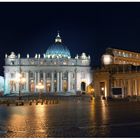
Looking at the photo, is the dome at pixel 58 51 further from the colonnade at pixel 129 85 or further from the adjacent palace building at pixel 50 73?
the colonnade at pixel 129 85

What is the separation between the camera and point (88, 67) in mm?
162125

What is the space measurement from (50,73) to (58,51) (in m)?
13.5

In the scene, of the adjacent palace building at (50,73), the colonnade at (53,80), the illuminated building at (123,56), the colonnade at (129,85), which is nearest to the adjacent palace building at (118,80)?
the colonnade at (129,85)

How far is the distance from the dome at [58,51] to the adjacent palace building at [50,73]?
10.8ft

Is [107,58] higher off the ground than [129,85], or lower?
higher

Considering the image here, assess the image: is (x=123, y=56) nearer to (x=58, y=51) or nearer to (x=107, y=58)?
(x=107, y=58)

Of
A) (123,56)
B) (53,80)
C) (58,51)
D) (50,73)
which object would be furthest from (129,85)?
(58,51)

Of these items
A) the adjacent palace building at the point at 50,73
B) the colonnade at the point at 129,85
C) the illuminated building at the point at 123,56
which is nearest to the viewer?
the colonnade at the point at 129,85

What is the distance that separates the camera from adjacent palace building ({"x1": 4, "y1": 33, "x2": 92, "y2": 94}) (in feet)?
516

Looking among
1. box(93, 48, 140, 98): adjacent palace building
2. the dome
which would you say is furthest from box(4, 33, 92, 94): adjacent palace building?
box(93, 48, 140, 98): adjacent palace building

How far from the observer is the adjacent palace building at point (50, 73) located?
157 meters

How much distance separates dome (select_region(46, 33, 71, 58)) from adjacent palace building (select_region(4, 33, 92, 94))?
3286 millimetres

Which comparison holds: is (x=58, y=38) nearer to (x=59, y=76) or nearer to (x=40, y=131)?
(x=59, y=76)

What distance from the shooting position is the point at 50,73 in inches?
6284
